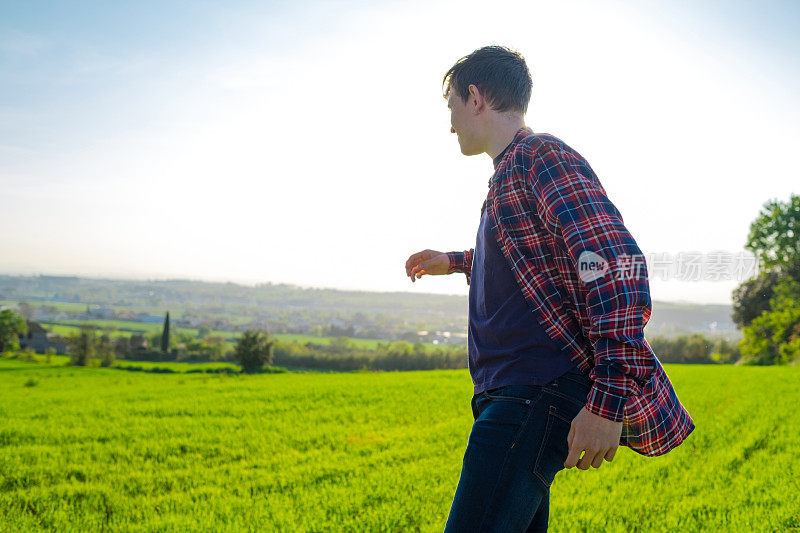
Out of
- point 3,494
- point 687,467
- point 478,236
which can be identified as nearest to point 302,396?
point 3,494

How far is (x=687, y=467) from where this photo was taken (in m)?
6.68

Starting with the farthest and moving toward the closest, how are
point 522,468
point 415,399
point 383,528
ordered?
point 415,399 < point 383,528 < point 522,468

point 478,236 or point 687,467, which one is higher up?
point 478,236

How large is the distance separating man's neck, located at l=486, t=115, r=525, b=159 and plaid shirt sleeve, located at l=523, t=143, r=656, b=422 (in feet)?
1.22

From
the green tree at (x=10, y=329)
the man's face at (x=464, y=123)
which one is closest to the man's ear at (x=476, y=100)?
the man's face at (x=464, y=123)

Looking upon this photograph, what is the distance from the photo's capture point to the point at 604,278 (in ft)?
5.52

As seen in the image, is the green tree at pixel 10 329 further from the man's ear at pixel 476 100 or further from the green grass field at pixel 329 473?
the man's ear at pixel 476 100

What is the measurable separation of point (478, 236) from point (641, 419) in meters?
0.95

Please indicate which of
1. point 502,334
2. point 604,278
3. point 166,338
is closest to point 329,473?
point 502,334

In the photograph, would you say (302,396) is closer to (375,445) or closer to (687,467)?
(375,445)

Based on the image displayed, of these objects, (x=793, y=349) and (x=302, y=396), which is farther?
(x=793, y=349)

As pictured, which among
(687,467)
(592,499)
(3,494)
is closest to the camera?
(592,499)

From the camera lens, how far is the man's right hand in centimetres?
304

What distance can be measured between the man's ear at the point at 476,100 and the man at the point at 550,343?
0.08 metres
